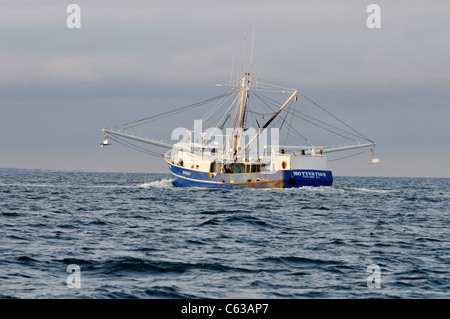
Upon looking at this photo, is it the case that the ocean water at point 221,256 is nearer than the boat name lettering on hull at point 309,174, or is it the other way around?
the ocean water at point 221,256

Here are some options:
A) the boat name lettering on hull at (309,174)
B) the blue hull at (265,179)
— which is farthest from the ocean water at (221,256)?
the boat name lettering on hull at (309,174)

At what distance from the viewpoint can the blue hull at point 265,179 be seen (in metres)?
64.6

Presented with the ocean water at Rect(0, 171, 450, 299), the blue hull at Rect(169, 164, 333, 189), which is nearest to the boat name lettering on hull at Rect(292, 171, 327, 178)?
the blue hull at Rect(169, 164, 333, 189)

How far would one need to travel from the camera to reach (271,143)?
6725cm

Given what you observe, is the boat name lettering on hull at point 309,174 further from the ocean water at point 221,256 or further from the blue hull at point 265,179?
the ocean water at point 221,256

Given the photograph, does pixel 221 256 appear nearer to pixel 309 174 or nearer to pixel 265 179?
pixel 265 179

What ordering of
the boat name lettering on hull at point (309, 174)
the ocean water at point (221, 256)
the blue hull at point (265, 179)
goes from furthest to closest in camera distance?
the boat name lettering on hull at point (309, 174) → the blue hull at point (265, 179) → the ocean water at point (221, 256)

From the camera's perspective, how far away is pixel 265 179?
65125 mm

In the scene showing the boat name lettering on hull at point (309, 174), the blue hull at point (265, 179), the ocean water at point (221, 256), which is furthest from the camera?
the boat name lettering on hull at point (309, 174)

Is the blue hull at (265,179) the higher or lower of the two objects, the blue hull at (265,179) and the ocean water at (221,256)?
the higher

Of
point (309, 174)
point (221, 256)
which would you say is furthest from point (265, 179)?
point (221, 256)

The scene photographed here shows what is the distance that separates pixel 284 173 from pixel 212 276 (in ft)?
157

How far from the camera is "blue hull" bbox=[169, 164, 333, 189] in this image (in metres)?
64.6
